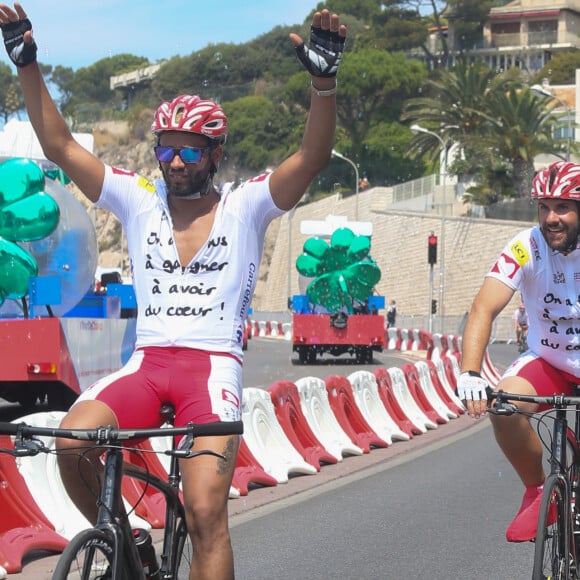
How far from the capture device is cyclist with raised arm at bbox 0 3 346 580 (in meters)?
4.70

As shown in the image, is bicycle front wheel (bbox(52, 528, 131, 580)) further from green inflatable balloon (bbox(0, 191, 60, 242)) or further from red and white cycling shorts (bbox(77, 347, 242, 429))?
green inflatable balloon (bbox(0, 191, 60, 242))

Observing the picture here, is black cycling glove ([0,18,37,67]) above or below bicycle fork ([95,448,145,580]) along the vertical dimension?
above

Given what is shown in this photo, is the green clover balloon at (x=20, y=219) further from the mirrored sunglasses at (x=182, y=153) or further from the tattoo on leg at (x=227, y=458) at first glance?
the tattoo on leg at (x=227, y=458)

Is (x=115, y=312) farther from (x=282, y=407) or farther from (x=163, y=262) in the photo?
(x=163, y=262)

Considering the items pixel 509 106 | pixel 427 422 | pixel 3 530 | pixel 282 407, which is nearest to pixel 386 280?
pixel 509 106

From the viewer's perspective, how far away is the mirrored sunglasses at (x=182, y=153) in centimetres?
504

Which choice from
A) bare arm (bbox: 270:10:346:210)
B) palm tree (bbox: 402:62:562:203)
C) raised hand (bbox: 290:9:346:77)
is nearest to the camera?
raised hand (bbox: 290:9:346:77)

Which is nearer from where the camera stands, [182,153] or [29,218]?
[182,153]

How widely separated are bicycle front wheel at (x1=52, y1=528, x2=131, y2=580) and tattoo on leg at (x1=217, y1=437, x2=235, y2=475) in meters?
0.53

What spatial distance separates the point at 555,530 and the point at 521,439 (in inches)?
20.7

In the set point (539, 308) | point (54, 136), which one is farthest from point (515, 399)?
point (54, 136)

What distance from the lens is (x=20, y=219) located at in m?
12.5

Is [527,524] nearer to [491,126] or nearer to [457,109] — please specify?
[491,126]

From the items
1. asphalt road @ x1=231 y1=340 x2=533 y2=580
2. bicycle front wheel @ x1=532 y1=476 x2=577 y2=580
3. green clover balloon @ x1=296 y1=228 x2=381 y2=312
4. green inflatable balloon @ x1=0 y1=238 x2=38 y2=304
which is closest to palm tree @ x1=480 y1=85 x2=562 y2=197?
green clover balloon @ x1=296 y1=228 x2=381 y2=312
